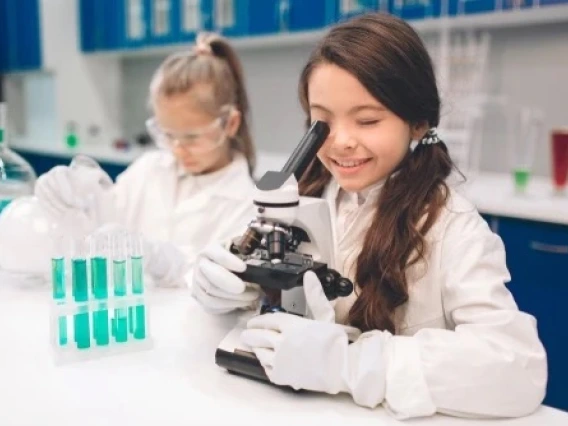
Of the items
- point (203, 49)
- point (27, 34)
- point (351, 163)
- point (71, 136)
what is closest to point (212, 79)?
point (203, 49)

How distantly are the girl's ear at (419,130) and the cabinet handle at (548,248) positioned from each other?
1005 millimetres

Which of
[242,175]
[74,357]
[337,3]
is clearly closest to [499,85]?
[337,3]

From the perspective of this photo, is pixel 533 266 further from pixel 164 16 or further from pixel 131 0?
pixel 131 0

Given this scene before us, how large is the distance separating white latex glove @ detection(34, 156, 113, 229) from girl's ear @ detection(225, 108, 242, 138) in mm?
373

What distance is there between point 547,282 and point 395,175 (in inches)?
42.6

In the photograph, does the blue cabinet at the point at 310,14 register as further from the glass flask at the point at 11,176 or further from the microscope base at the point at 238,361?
the microscope base at the point at 238,361

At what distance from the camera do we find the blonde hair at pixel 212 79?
5.39 ft

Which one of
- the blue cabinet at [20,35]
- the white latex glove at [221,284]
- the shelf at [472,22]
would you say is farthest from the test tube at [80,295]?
the blue cabinet at [20,35]

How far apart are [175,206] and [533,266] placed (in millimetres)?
1085

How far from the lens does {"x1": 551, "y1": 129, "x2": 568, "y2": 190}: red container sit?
209 centimetres

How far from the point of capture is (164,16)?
3.61m

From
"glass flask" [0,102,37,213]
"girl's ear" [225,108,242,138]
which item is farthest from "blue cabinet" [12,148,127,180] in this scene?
"glass flask" [0,102,37,213]

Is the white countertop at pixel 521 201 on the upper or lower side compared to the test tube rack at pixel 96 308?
lower

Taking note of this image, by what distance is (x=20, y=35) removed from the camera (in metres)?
4.17
